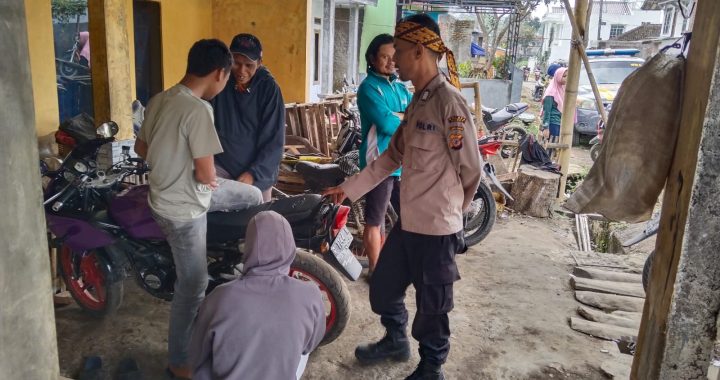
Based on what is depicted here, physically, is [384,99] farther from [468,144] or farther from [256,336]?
[256,336]

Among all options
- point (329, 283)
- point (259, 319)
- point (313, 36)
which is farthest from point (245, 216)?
point (313, 36)

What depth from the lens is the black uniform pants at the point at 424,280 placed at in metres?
2.91

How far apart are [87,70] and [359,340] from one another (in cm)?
512

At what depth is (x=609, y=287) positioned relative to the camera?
466 cm

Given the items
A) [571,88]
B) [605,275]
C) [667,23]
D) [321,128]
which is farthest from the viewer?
[667,23]

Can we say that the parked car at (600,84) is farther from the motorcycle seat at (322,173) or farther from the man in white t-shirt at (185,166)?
the man in white t-shirt at (185,166)

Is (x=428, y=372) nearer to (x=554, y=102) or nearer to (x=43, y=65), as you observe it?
(x=43, y=65)

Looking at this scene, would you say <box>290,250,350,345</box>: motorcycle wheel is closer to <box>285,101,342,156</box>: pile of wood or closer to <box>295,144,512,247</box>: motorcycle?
<box>295,144,512,247</box>: motorcycle

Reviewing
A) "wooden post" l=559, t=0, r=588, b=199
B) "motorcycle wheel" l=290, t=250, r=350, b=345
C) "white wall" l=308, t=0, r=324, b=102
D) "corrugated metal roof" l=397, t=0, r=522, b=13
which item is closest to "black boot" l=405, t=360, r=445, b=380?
"motorcycle wheel" l=290, t=250, r=350, b=345

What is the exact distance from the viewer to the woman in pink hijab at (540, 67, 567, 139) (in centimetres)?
1027

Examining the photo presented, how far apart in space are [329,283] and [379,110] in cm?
128

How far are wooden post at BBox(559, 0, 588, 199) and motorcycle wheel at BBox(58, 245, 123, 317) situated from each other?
5.62 m

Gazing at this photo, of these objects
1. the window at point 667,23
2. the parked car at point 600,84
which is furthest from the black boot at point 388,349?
the window at point 667,23

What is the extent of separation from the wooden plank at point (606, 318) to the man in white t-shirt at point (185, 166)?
278cm
